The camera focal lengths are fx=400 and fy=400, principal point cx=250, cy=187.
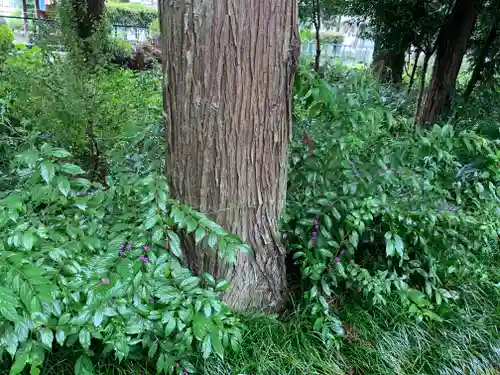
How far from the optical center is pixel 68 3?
9.36 feet

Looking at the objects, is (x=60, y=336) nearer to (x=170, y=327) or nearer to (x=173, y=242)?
(x=170, y=327)

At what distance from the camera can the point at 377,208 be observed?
1.94 m

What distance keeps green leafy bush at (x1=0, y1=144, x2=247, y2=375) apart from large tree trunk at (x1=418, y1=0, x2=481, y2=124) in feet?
11.5

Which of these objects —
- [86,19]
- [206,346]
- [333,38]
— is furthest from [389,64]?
[333,38]

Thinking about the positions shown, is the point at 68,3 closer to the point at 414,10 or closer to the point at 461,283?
the point at 461,283

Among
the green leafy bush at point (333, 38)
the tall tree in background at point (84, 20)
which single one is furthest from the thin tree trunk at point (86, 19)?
the green leafy bush at point (333, 38)

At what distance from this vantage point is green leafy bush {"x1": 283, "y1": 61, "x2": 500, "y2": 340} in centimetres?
197

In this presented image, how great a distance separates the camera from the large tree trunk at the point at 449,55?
4.24m

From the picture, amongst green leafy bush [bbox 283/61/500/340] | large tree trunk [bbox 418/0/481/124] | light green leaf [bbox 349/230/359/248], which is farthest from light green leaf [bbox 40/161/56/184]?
large tree trunk [bbox 418/0/481/124]

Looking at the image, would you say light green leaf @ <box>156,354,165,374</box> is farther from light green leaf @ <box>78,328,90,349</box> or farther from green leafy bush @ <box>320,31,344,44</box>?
green leafy bush @ <box>320,31,344,44</box>

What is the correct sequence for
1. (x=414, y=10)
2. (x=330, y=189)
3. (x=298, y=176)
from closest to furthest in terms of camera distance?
(x=330, y=189) < (x=298, y=176) < (x=414, y=10)

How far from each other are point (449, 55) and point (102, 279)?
4.33 metres

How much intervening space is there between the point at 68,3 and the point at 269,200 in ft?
7.06

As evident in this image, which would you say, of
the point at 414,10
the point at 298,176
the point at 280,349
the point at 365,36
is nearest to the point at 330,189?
the point at 298,176
